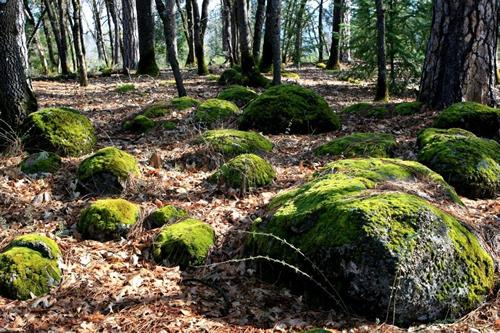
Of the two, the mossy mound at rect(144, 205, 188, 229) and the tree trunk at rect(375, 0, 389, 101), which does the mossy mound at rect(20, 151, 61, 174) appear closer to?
the mossy mound at rect(144, 205, 188, 229)

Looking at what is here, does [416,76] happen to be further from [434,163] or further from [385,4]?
[434,163]

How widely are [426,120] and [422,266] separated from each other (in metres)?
5.24

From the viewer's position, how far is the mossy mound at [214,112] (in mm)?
8242

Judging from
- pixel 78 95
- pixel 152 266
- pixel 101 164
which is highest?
pixel 78 95

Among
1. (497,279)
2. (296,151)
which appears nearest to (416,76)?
(296,151)

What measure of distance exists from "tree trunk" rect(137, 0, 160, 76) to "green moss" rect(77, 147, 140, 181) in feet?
35.5

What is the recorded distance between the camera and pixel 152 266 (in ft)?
14.0

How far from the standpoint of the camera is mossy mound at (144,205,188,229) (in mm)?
4910

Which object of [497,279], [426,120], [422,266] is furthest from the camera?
[426,120]

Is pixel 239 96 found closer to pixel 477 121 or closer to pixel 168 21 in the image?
pixel 168 21

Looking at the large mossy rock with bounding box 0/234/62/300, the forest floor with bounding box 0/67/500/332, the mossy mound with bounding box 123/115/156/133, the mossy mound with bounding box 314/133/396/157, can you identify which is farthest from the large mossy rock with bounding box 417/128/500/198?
the mossy mound with bounding box 123/115/156/133

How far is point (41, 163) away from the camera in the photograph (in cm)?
611

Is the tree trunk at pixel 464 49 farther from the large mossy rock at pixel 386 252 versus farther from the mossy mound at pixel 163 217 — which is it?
the mossy mound at pixel 163 217

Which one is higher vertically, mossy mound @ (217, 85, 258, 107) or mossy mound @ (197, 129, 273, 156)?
mossy mound @ (217, 85, 258, 107)
